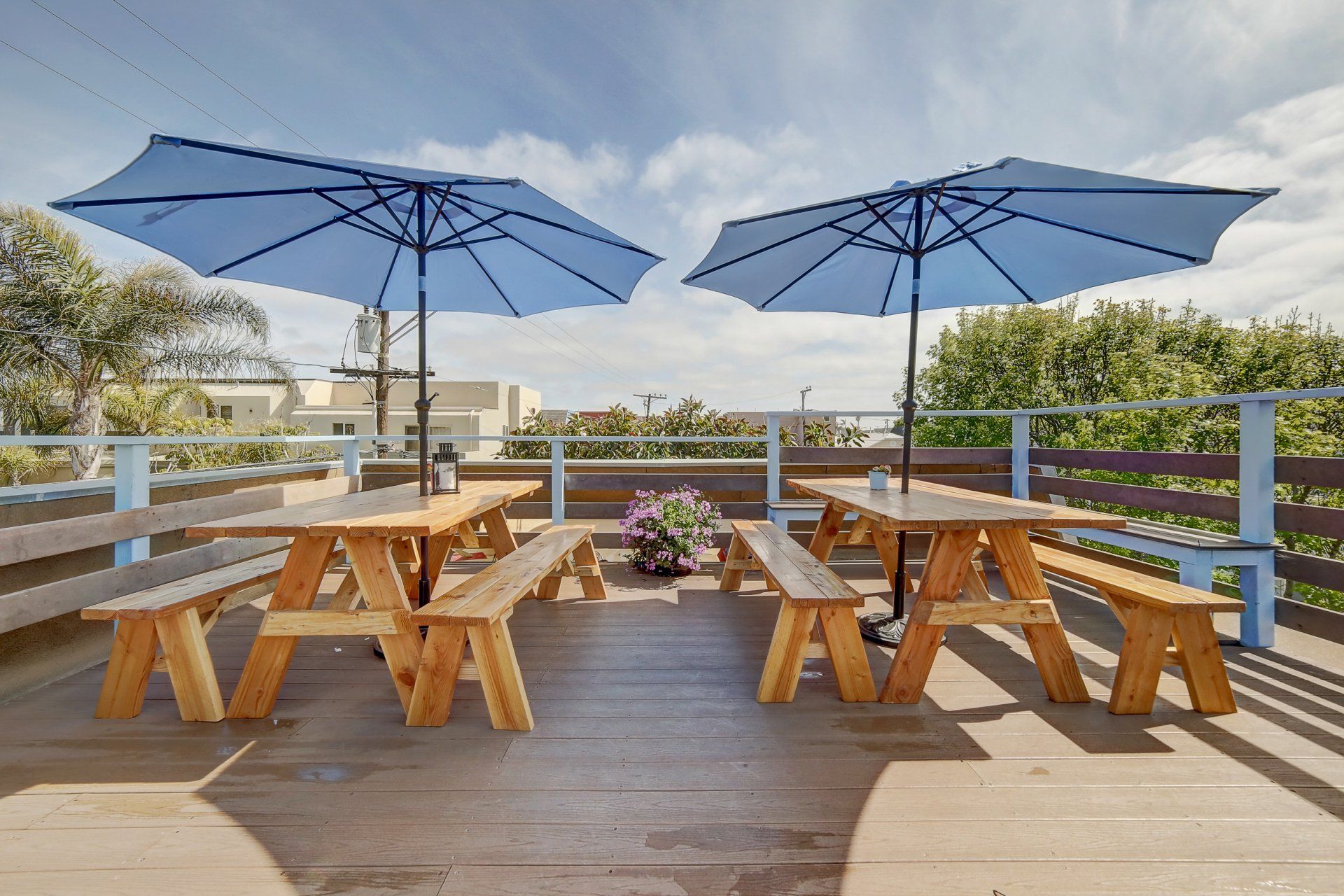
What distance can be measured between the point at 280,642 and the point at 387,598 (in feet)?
1.30

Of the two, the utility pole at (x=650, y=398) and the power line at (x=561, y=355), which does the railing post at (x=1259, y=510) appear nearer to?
the utility pole at (x=650, y=398)

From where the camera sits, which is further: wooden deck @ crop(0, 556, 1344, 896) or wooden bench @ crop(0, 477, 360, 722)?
wooden bench @ crop(0, 477, 360, 722)

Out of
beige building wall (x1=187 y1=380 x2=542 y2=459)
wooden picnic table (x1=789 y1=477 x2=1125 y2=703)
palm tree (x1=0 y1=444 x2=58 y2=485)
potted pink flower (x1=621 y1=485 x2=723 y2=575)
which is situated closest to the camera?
wooden picnic table (x1=789 y1=477 x2=1125 y2=703)

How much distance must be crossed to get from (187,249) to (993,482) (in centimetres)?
495

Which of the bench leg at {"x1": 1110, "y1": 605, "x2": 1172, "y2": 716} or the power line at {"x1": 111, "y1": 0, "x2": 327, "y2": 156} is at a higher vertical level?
the power line at {"x1": 111, "y1": 0, "x2": 327, "y2": 156}

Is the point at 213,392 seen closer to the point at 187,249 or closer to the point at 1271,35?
the point at 187,249

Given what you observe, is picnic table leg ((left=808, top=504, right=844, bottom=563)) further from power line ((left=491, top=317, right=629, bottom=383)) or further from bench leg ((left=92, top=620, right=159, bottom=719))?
power line ((left=491, top=317, right=629, bottom=383))

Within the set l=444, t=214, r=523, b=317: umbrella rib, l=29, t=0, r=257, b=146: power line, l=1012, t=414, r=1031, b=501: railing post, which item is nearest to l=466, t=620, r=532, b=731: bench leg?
l=444, t=214, r=523, b=317: umbrella rib

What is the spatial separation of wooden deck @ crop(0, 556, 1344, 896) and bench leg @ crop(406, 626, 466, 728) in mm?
50

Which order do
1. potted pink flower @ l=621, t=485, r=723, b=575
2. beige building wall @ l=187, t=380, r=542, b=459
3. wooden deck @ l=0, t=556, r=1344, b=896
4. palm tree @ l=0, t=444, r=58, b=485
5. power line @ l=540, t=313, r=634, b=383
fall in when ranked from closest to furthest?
wooden deck @ l=0, t=556, r=1344, b=896 → potted pink flower @ l=621, t=485, r=723, b=575 → palm tree @ l=0, t=444, r=58, b=485 → beige building wall @ l=187, t=380, r=542, b=459 → power line @ l=540, t=313, r=634, b=383

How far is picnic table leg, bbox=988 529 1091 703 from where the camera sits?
6.90 feet

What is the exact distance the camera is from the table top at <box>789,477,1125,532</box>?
204 cm

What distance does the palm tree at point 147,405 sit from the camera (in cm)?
1268

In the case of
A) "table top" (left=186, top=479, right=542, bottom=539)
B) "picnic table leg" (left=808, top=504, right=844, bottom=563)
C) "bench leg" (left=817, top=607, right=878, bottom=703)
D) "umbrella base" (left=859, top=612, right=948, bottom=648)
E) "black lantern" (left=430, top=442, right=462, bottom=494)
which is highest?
"black lantern" (left=430, top=442, right=462, bottom=494)
